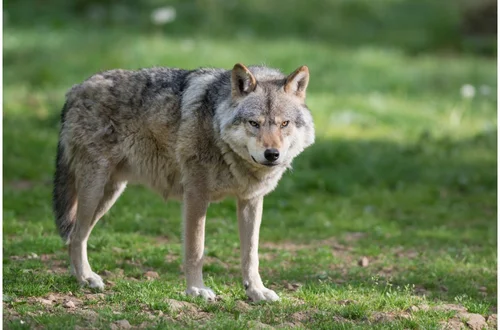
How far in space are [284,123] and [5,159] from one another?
711 cm

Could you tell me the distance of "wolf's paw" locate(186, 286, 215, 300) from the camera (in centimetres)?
654

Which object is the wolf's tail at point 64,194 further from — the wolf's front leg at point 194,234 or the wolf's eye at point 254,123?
the wolf's eye at point 254,123

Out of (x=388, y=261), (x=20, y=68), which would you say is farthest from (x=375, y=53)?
(x=388, y=261)

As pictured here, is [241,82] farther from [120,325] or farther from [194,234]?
[120,325]

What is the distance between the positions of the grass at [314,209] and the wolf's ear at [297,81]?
1.62 meters

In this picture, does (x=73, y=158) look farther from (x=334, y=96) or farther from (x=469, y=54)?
(x=469, y=54)

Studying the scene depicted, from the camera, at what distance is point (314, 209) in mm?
11250

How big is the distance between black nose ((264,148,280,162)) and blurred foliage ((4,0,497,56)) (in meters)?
15.7

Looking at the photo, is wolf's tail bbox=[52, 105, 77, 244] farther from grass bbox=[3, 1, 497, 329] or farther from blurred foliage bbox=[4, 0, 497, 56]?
blurred foliage bbox=[4, 0, 497, 56]

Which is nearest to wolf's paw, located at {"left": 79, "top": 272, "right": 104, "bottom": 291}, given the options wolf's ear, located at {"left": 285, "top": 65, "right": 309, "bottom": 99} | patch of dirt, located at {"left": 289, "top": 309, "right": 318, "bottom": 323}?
patch of dirt, located at {"left": 289, "top": 309, "right": 318, "bottom": 323}

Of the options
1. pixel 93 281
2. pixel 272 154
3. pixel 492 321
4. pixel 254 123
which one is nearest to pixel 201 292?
pixel 93 281

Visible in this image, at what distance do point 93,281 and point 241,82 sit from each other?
2.01 meters

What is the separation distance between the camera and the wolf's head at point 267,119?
247 inches

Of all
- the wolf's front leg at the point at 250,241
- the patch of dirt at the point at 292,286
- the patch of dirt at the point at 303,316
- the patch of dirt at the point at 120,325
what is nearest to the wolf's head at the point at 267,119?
the wolf's front leg at the point at 250,241
